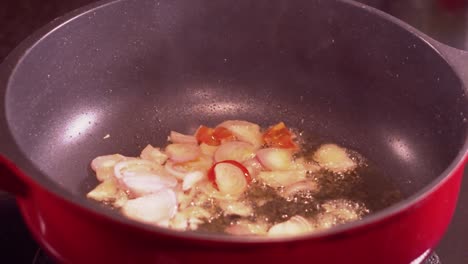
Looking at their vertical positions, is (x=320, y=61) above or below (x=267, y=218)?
above

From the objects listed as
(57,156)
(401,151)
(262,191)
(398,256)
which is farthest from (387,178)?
(57,156)

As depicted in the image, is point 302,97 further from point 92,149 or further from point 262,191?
point 92,149

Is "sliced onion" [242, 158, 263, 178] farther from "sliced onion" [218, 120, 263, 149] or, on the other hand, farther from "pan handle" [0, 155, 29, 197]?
"pan handle" [0, 155, 29, 197]

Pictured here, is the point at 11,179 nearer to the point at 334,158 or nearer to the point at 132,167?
the point at 132,167

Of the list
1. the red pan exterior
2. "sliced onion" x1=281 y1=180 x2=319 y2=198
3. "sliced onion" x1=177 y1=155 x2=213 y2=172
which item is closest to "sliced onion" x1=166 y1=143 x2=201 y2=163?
"sliced onion" x1=177 y1=155 x2=213 y2=172

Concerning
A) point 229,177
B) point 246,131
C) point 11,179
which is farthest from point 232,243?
point 246,131
